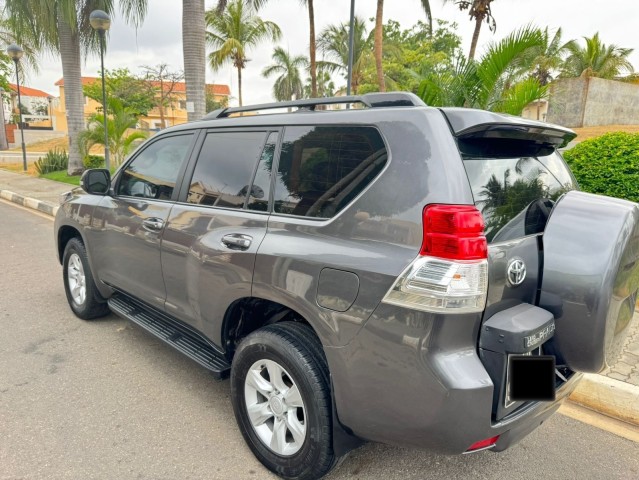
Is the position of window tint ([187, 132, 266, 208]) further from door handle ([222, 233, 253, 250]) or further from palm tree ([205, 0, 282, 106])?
palm tree ([205, 0, 282, 106])

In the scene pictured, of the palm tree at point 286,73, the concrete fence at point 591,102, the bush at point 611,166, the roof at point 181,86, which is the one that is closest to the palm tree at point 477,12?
the concrete fence at point 591,102

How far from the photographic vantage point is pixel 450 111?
6.30 ft

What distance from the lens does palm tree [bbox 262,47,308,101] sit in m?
35.4

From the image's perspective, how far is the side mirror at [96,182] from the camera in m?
3.61

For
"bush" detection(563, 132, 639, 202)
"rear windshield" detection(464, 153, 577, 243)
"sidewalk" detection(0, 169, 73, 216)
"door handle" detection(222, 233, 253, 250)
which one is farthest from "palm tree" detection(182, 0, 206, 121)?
"rear windshield" detection(464, 153, 577, 243)

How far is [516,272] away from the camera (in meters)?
1.91

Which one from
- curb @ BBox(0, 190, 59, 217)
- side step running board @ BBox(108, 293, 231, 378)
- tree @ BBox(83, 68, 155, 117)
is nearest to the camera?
side step running board @ BBox(108, 293, 231, 378)

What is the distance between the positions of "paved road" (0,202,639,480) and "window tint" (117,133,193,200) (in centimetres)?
127

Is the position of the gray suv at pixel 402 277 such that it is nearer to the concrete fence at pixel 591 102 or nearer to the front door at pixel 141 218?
the front door at pixel 141 218

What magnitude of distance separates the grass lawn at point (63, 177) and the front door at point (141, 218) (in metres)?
11.5

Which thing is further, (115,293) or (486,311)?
(115,293)

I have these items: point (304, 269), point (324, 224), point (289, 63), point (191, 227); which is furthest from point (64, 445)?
point (289, 63)

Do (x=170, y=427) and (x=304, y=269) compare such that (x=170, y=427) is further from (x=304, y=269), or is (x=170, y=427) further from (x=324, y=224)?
(x=324, y=224)

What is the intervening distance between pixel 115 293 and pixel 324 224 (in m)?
2.59
